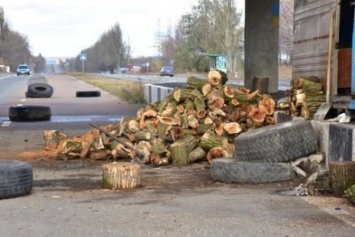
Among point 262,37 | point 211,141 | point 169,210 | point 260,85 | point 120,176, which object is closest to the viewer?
point 169,210

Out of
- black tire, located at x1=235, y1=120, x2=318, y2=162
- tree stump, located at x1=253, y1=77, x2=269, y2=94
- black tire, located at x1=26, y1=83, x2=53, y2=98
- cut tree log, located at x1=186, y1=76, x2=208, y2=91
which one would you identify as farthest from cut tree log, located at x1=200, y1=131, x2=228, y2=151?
black tire, located at x1=26, y1=83, x2=53, y2=98

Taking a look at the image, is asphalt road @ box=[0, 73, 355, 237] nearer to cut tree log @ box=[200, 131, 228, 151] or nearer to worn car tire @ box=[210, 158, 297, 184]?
worn car tire @ box=[210, 158, 297, 184]

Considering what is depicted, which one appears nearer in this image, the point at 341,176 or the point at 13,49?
the point at 341,176

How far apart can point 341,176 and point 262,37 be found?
41.1 ft

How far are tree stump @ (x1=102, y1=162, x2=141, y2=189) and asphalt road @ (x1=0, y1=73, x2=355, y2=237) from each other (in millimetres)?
158

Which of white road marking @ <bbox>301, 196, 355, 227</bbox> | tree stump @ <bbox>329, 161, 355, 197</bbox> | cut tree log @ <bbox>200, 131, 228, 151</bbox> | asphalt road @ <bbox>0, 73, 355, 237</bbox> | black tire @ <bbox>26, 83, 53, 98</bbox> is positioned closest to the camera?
asphalt road @ <bbox>0, 73, 355, 237</bbox>

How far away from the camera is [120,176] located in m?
9.22

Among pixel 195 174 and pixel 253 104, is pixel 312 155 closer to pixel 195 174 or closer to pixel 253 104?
pixel 195 174

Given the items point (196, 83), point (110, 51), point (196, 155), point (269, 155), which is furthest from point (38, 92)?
point (110, 51)

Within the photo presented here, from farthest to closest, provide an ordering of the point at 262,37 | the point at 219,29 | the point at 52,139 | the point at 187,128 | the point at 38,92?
1. the point at 219,29
2. the point at 38,92
3. the point at 262,37
4. the point at 52,139
5. the point at 187,128

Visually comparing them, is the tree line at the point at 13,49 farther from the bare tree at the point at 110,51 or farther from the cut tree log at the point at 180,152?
the cut tree log at the point at 180,152

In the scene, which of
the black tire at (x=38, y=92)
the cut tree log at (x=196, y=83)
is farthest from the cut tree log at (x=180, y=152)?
the black tire at (x=38, y=92)

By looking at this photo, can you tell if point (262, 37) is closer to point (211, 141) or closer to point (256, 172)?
point (211, 141)

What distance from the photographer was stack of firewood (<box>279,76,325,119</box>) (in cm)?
1063
